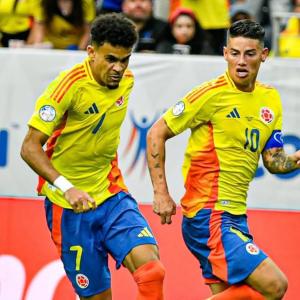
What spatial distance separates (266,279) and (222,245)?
0.41 metres

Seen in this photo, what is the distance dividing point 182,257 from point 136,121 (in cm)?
128

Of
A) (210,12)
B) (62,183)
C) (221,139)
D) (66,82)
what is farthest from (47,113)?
(210,12)

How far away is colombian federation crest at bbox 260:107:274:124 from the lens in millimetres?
7215

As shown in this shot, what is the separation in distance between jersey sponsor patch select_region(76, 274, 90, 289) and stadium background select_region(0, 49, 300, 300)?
149 centimetres

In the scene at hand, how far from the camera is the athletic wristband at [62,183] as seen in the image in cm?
653

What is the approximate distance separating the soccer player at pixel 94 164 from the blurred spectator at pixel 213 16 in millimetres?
4384

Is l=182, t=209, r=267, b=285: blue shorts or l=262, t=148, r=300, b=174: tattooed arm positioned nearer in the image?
l=182, t=209, r=267, b=285: blue shorts

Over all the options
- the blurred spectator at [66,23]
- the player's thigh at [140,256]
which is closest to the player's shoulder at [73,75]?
the player's thigh at [140,256]

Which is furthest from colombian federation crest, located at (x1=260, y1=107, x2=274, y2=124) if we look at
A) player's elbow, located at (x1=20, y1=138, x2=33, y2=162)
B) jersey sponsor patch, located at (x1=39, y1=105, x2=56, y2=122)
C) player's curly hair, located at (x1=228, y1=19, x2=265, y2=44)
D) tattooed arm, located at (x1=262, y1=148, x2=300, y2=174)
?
player's elbow, located at (x1=20, y1=138, x2=33, y2=162)

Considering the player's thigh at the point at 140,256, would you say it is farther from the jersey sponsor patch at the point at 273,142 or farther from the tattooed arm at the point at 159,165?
the jersey sponsor patch at the point at 273,142

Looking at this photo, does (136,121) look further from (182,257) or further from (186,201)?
(186,201)

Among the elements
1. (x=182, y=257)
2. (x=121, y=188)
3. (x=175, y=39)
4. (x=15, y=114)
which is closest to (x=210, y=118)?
(x=121, y=188)

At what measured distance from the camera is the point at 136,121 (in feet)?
30.4

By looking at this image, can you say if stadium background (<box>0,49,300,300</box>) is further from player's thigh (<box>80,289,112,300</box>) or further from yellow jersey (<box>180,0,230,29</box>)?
yellow jersey (<box>180,0,230,29</box>)
